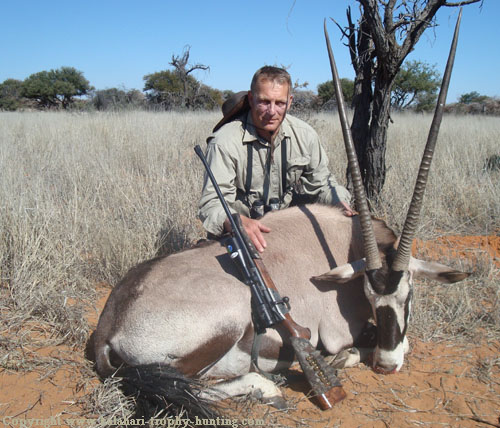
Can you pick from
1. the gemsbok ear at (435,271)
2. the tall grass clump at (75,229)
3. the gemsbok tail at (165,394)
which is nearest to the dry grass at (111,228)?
the tall grass clump at (75,229)

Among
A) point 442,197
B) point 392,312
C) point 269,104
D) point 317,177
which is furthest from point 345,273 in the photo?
point 442,197

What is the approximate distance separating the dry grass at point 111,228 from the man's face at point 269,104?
155 centimetres

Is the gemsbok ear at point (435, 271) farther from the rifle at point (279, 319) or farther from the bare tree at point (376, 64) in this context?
Answer: the bare tree at point (376, 64)

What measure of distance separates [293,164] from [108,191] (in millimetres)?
2469

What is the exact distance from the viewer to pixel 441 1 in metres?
3.80

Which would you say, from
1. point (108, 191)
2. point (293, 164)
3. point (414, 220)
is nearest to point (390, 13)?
point (293, 164)

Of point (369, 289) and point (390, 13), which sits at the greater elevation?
point (390, 13)

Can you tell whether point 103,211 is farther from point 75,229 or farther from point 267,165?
point 267,165

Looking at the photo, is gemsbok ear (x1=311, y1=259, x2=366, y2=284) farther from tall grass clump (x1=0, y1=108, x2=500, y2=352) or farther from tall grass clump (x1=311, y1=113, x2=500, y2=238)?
tall grass clump (x1=311, y1=113, x2=500, y2=238)

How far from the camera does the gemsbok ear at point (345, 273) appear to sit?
2525 millimetres

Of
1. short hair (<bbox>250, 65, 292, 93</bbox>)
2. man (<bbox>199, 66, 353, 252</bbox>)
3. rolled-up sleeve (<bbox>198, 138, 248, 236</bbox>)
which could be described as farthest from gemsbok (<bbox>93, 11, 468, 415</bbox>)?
short hair (<bbox>250, 65, 292, 93</bbox>)

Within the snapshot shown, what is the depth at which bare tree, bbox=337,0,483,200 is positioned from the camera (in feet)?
12.7

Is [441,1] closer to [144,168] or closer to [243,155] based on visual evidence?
[243,155]

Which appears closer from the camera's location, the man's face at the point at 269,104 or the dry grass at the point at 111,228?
the dry grass at the point at 111,228
